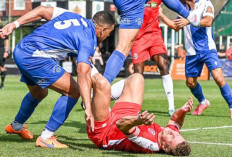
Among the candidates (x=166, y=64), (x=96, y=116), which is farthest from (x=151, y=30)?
(x=96, y=116)

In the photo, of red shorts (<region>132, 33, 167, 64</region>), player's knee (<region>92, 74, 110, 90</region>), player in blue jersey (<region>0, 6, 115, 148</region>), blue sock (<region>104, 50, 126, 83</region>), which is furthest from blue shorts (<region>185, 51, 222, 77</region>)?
player's knee (<region>92, 74, 110, 90</region>)

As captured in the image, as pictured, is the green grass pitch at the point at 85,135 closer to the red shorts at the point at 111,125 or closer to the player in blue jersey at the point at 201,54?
the red shorts at the point at 111,125

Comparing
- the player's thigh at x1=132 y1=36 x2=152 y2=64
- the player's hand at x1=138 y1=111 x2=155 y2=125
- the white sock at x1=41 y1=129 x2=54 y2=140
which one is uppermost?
the player's hand at x1=138 y1=111 x2=155 y2=125

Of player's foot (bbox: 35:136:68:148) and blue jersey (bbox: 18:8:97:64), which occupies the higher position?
blue jersey (bbox: 18:8:97:64)

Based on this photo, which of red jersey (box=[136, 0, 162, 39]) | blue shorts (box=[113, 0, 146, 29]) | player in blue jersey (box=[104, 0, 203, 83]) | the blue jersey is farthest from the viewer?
red jersey (box=[136, 0, 162, 39])

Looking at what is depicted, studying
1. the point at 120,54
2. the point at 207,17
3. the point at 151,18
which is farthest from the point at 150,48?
the point at 120,54

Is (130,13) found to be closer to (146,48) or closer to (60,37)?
(60,37)

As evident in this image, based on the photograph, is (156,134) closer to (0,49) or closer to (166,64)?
(166,64)

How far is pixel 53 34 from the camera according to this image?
22.6 feet

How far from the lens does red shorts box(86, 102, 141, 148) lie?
257 inches

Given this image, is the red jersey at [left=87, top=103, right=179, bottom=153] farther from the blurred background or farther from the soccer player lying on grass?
the blurred background

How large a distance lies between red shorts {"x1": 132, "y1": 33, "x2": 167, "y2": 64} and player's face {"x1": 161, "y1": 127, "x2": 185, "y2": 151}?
5.25 metres

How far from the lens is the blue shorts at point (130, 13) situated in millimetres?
8703

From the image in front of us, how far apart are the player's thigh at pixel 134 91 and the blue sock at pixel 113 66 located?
799 mm
